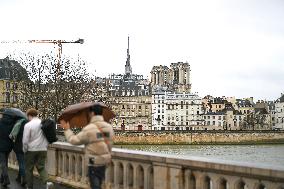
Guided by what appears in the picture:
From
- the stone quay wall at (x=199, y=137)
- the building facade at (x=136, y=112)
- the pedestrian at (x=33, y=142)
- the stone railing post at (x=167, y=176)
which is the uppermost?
the pedestrian at (x=33, y=142)

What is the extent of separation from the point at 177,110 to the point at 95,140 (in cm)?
15173

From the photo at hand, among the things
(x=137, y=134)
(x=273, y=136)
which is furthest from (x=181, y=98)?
(x=137, y=134)

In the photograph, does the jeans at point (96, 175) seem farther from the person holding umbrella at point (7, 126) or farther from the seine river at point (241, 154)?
the seine river at point (241, 154)

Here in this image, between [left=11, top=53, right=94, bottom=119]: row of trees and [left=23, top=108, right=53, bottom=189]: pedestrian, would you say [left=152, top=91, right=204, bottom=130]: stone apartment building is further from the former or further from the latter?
[left=23, top=108, right=53, bottom=189]: pedestrian

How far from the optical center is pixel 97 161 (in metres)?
7.47

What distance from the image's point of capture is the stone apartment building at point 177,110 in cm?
15666

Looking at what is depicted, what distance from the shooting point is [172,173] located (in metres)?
8.48

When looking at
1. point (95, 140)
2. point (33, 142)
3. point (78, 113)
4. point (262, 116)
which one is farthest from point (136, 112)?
point (95, 140)

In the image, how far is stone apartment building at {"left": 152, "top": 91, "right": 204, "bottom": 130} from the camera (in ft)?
514

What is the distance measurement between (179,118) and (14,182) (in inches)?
5798

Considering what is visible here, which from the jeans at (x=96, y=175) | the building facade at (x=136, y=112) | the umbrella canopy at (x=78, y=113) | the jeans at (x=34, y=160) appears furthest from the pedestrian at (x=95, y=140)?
the building facade at (x=136, y=112)

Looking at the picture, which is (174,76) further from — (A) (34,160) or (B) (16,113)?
(A) (34,160)

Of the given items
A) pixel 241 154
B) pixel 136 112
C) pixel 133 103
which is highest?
pixel 133 103

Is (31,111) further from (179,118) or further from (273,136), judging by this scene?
(179,118)
